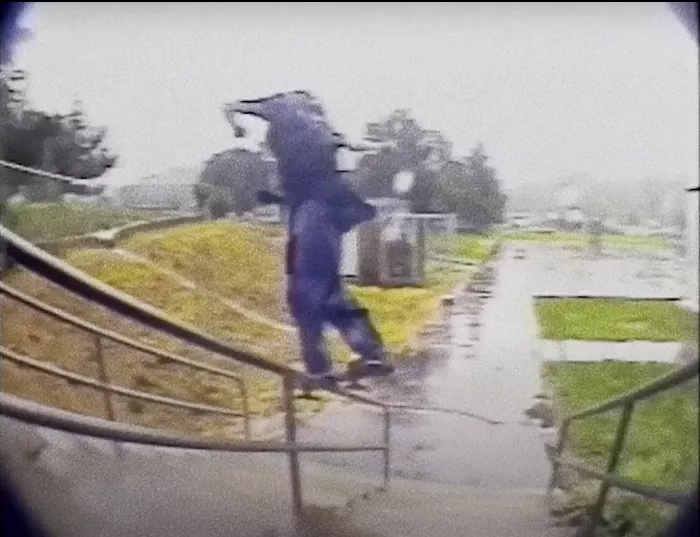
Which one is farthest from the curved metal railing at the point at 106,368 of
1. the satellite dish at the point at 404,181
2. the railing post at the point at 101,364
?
the satellite dish at the point at 404,181

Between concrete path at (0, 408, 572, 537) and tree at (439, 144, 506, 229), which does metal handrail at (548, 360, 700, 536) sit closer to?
concrete path at (0, 408, 572, 537)

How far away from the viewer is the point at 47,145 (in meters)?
1.05

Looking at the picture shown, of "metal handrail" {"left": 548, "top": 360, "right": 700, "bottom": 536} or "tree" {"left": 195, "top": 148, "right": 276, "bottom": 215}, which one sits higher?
"tree" {"left": 195, "top": 148, "right": 276, "bottom": 215}

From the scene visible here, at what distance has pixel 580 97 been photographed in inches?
38.3

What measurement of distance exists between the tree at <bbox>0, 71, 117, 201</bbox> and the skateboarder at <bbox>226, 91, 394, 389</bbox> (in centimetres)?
13

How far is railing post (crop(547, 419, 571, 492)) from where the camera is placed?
104 cm

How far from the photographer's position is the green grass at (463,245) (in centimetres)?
101

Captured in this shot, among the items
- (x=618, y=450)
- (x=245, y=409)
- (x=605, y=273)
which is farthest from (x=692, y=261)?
(x=245, y=409)

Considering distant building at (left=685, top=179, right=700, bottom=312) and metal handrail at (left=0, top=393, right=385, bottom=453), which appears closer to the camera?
distant building at (left=685, top=179, right=700, bottom=312)

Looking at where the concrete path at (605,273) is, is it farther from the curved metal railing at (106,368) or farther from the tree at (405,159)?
the curved metal railing at (106,368)

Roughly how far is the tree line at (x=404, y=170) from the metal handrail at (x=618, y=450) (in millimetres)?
181

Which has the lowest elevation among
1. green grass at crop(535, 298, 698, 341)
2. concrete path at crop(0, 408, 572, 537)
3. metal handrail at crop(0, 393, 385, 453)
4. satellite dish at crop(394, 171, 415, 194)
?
concrete path at crop(0, 408, 572, 537)

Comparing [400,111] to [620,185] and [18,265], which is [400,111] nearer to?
[620,185]

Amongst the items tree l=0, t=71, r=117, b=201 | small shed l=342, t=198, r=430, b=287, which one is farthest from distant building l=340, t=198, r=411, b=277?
tree l=0, t=71, r=117, b=201
